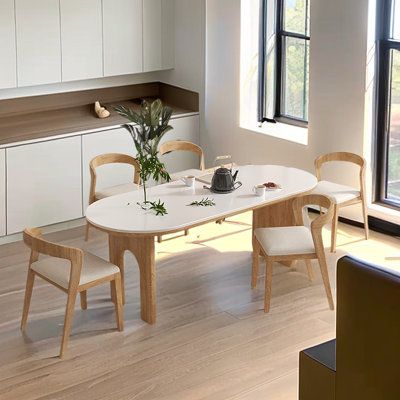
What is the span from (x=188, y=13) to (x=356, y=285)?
5.61 meters

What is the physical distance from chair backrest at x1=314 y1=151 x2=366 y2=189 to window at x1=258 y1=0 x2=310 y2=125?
34.6 inches

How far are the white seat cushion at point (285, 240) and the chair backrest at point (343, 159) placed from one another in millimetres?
1203

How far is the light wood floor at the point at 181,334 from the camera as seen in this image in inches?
246

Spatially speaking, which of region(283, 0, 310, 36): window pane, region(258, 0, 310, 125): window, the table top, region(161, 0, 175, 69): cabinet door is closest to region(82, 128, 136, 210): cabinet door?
region(161, 0, 175, 69): cabinet door

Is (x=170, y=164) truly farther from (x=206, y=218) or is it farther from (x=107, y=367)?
(x=107, y=367)

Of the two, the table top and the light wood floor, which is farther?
the table top

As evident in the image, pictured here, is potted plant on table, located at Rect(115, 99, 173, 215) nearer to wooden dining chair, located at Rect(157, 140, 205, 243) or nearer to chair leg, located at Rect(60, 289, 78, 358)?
chair leg, located at Rect(60, 289, 78, 358)

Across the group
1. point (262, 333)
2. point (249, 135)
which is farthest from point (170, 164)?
point (262, 333)

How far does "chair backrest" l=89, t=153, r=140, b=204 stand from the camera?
8.41m

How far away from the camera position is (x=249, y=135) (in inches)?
378

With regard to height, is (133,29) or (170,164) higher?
(133,29)

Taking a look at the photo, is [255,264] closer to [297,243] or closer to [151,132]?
[297,243]

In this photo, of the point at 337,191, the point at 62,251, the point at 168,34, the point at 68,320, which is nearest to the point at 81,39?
the point at 168,34

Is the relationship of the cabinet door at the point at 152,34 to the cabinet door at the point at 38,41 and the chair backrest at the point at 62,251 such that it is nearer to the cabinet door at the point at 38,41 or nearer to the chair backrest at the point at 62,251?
the cabinet door at the point at 38,41
